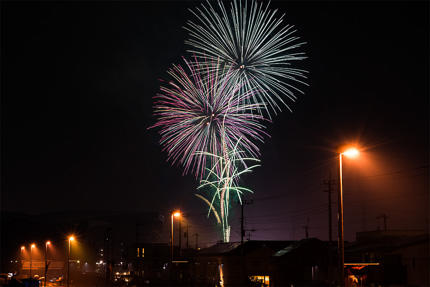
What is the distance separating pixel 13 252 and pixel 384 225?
96936mm

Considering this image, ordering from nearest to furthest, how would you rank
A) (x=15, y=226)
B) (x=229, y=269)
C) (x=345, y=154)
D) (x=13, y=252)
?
(x=345, y=154) < (x=229, y=269) < (x=13, y=252) < (x=15, y=226)

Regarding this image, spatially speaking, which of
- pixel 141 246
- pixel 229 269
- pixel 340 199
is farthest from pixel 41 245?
pixel 340 199

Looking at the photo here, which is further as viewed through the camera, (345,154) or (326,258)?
(326,258)

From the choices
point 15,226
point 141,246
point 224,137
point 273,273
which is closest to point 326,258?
point 273,273

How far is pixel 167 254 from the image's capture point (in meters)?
106

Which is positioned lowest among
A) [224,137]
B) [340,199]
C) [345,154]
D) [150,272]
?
[150,272]

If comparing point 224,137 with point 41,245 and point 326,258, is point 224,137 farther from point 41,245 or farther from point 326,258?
point 41,245

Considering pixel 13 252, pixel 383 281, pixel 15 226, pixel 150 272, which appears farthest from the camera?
pixel 15 226

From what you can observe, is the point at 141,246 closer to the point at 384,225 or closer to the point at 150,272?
the point at 150,272

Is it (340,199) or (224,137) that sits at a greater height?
(224,137)

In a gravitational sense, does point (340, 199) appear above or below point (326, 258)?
above

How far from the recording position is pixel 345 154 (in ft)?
66.3

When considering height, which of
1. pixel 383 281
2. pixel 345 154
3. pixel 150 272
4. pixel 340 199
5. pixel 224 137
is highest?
pixel 224 137

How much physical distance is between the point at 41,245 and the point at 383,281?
117 metres
